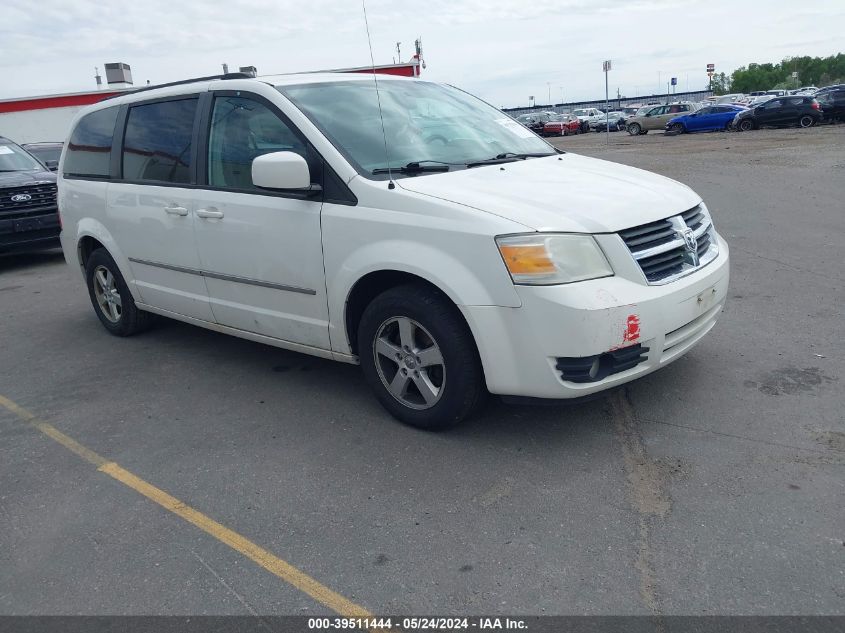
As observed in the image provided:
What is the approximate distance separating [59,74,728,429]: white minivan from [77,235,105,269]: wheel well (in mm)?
726

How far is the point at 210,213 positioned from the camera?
15.1 ft

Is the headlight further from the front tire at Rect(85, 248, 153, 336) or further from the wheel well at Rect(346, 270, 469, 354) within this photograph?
the front tire at Rect(85, 248, 153, 336)

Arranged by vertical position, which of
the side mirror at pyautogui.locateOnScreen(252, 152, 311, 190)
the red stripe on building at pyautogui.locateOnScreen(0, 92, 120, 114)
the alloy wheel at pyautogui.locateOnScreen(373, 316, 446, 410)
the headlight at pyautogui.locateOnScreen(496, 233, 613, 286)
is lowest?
the alloy wheel at pyautogui.locateOnScreen(373, 316, 446, 410)

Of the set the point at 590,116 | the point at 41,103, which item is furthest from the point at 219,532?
the point at 590,116

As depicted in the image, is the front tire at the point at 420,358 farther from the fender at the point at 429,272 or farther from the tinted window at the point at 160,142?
the tinted window at the point at 160,142

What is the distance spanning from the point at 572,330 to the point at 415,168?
1.32 m

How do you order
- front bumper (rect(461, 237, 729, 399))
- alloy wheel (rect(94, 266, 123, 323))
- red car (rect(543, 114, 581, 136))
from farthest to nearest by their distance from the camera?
red car (rect(543, 114, 581, 136)), alloy wheel (rect(94, 266, 123, 323)), front bumper (rect(461, 237, 729, 399))

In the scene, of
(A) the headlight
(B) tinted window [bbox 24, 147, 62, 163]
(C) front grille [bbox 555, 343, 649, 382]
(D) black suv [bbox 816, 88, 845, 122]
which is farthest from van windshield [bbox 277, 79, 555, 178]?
(D) black suv [bbox 816, 88, 845, 122]

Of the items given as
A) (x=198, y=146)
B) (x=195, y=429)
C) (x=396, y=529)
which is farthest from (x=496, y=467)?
(x=198, y=146)

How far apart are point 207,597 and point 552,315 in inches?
70.8

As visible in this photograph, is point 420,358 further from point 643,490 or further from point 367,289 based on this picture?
point 643,490

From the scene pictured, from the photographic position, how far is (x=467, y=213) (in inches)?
138

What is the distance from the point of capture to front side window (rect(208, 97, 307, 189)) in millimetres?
4289

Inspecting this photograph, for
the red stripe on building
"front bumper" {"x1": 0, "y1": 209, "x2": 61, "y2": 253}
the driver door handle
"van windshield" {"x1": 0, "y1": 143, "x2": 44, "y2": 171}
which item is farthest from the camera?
the red stripe on building
